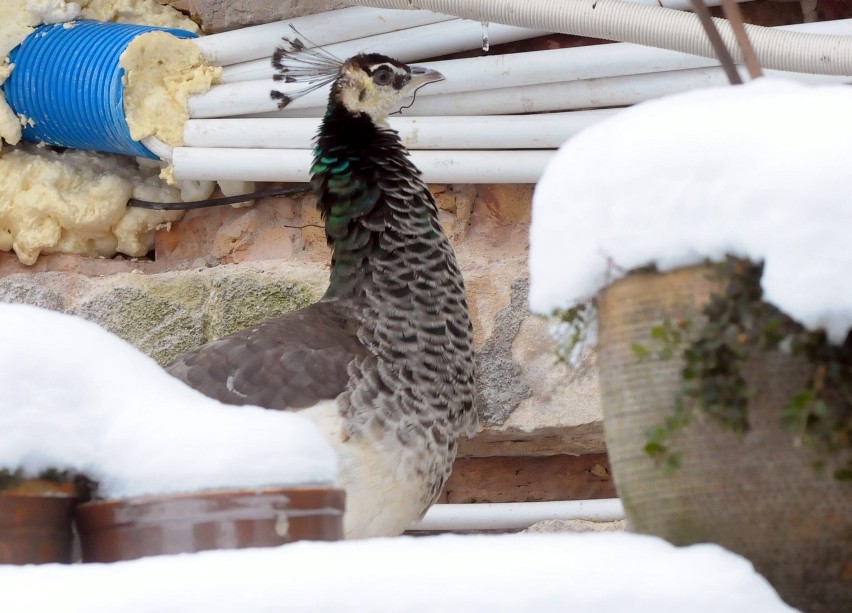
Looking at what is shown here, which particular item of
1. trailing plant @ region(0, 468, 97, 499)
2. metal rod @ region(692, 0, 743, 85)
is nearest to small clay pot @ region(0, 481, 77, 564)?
trailing plant @ region(0, 468, 97, 499)

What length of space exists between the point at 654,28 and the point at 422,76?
610 mm

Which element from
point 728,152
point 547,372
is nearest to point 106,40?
point 547,372

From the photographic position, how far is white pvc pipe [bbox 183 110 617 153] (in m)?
2.57

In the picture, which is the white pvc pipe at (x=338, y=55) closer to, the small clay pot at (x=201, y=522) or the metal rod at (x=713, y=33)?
the metal rod at (x=713, y=33)

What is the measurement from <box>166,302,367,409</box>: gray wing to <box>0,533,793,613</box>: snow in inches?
44.5

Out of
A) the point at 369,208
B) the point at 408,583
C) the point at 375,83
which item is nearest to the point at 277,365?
the point at 369,208

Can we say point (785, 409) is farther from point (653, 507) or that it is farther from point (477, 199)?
point (477, 199)

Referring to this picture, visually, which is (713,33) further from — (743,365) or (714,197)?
(743,365)

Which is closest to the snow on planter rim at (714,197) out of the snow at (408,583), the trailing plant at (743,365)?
the trailing plant at (743,365)

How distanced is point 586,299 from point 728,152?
18 cm

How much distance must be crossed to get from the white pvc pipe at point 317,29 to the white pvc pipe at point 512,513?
99cm

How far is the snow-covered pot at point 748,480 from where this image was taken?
0.98 m

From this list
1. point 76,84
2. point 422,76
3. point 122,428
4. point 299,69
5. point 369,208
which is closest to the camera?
point 122,428

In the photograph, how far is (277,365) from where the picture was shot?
2.10 metres
